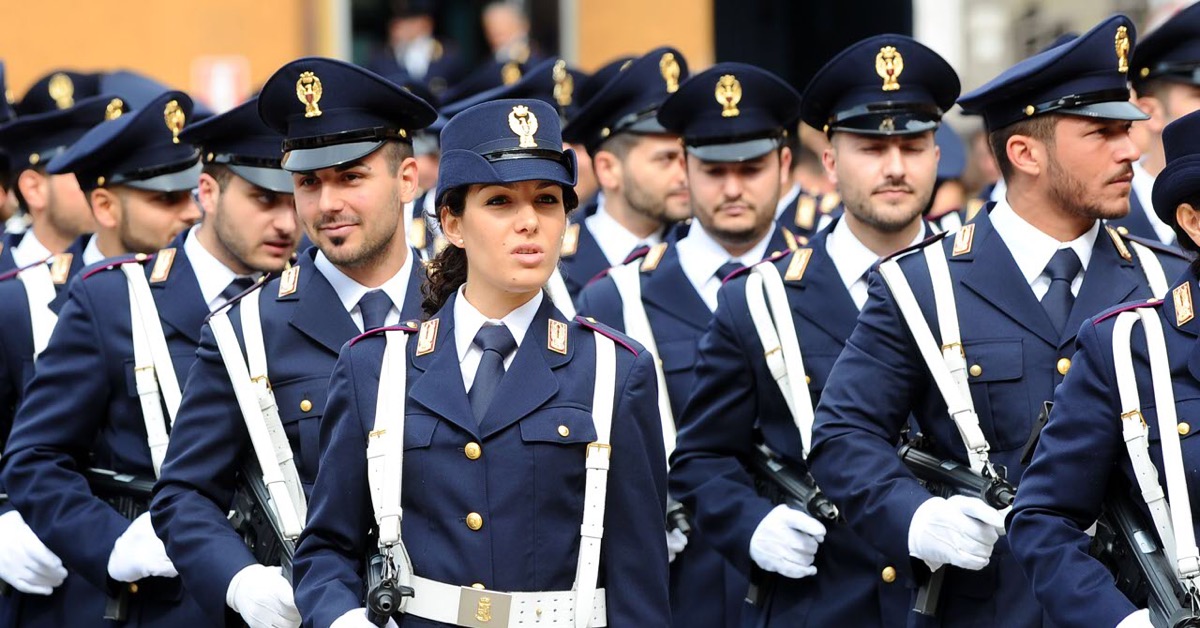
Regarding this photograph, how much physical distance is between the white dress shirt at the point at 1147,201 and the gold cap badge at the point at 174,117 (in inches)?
128

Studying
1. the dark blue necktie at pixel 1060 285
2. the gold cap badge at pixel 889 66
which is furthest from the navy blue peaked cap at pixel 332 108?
the dark blue necktie at pixel 1060 285

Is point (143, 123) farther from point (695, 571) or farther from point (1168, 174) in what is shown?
point (1168, 174)

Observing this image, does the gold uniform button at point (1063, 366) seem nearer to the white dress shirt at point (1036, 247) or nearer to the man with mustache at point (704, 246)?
the white dress shirt at point (1036, 247)

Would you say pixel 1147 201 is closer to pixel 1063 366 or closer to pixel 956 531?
pixel 1063 366

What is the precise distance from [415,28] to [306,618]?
13.7m

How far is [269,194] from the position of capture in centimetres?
638

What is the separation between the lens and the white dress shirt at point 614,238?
8688 mm

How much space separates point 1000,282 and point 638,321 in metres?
1.74

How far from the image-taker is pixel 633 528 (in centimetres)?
472

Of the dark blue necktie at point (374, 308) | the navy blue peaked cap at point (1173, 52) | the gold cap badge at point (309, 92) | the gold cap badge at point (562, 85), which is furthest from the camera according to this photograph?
the gold cap badge at point (562, 85)

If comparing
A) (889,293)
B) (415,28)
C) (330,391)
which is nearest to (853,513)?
(889,293)

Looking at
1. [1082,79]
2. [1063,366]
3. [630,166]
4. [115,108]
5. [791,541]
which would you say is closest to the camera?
[1063,366]

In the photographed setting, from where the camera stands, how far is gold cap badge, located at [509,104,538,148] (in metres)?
4.79

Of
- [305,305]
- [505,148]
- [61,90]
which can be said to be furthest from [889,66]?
[61,90]
